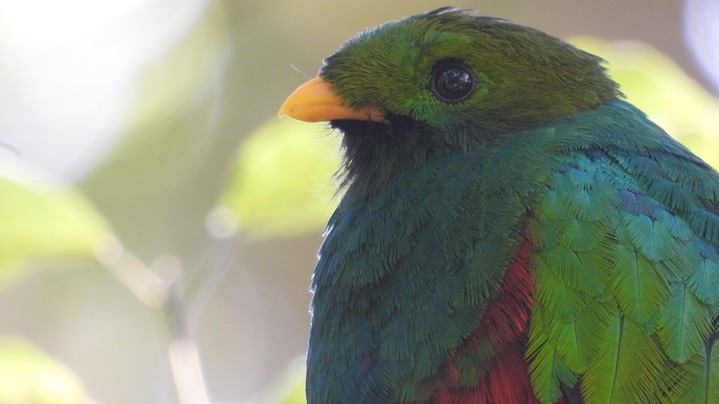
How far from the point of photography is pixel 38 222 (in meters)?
2.43

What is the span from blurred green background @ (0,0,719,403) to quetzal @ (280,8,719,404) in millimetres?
234

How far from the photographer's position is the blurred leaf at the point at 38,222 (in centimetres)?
238

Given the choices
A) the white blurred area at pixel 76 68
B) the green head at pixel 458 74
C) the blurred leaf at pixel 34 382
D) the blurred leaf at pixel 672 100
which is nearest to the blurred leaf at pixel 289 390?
the blurred leaf at pixel 34 382

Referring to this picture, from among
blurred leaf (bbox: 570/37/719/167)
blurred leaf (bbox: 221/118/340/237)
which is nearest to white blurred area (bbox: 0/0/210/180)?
blurred leaf (bbox: 221/118/340/237)

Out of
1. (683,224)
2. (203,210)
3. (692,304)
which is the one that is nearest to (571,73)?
(683,224)

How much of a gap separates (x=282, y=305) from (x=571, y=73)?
14.1ft

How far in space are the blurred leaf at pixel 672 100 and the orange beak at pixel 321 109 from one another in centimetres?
73

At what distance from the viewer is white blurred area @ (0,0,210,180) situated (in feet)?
16.1

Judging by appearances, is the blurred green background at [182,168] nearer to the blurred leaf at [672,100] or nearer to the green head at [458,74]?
the blurred leaf at [672,100]

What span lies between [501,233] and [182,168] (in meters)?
4.08

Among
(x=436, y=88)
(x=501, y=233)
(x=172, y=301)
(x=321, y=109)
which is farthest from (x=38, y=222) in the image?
(x=501, y=233)

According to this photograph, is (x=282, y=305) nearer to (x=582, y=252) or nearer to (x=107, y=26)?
(x=107, y=26)

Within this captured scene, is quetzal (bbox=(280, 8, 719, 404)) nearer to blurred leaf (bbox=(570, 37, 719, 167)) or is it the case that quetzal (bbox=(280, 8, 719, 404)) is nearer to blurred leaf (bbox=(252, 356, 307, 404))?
blurred leaf (bbox=(570, 37, 719, 167))

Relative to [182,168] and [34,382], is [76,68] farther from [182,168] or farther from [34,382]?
[34,382]
